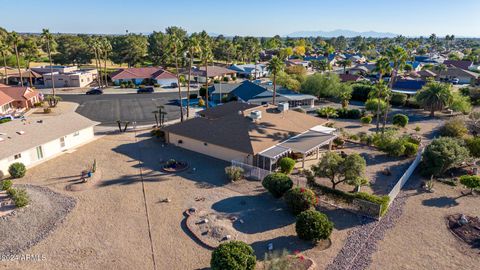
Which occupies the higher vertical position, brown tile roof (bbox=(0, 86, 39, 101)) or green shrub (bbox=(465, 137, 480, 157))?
brown tile roof (bbox=(0, 86, 39, 101))

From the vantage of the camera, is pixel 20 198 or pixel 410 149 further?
pixel 410 149

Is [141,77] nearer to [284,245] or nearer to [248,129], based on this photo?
[248,129]

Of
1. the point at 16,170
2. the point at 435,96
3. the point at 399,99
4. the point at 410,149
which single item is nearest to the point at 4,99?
the point at 16,170

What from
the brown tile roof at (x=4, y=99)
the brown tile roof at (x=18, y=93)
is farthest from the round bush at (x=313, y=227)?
the brown tile roof at (x=18, y=93)

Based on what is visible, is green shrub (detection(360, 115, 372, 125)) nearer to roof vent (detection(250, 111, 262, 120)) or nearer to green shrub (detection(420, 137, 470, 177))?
green shrub (detection(420, 137, 470, 177))

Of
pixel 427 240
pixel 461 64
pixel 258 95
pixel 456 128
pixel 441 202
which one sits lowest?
pixel 427 240

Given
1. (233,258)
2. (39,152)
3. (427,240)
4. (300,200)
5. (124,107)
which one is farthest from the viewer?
(124,107)

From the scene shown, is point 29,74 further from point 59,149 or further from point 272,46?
point 272,46

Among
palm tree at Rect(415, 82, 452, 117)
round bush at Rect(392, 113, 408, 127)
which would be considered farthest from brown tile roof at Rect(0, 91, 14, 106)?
palm tree at Rect(415, 82, 452, 117)
